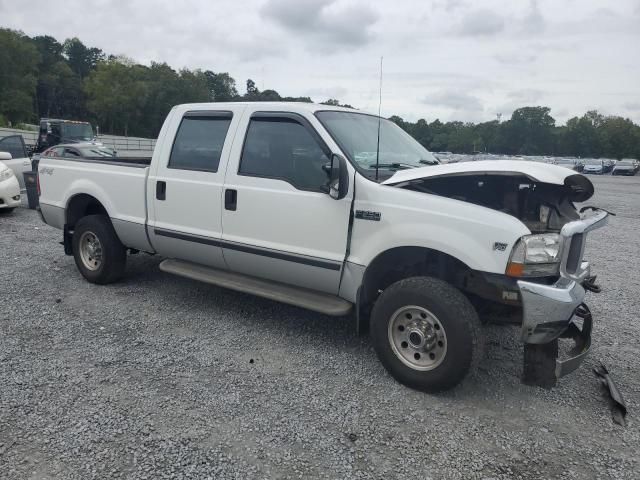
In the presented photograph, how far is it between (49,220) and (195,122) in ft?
8.48

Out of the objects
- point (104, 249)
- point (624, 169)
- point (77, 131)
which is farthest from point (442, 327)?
point (624, 169)

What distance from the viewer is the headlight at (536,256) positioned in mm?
3258

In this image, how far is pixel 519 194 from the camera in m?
3.81

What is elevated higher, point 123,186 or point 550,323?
point 123,186

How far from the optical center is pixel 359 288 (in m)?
3.95

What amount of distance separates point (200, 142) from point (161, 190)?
2.08 ft

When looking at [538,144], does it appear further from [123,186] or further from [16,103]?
[123,186]

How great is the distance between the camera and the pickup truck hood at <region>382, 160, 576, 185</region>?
3367 mm

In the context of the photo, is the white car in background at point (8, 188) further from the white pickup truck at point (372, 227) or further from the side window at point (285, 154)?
the side window at point (285, 154)

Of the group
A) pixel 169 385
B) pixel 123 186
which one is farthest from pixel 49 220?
pixel 169 385

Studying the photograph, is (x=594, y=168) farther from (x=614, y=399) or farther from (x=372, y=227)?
(x=372, y=227)

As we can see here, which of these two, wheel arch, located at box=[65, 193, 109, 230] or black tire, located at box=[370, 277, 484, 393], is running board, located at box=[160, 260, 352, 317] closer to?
black tire, located at box=[370, 277, 484, 393]

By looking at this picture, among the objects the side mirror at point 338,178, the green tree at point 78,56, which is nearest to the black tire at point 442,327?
the side mirror at point 338,178

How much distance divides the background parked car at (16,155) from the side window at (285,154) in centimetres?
891
